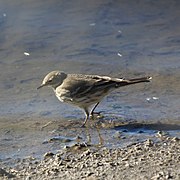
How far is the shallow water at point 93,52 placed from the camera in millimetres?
9984

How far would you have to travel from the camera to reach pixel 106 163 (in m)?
7.80

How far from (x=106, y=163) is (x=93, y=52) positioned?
4568mm

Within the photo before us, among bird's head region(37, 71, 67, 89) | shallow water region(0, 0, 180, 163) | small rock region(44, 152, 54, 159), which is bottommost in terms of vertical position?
shallow water region(0, 0, 180, 163)

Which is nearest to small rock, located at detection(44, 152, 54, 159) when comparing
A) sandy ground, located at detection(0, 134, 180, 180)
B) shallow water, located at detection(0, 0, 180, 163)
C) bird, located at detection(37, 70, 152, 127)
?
sandy ground, located at detection(0, 134, 180, 180)

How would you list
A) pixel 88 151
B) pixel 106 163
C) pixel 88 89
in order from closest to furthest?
pixel 106 163 → pixel 88 151 → pixel 88 89

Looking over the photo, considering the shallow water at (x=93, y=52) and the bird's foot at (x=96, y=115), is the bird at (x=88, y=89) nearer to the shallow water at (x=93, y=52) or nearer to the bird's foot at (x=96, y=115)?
the bird's foot at (x=96, y=115)

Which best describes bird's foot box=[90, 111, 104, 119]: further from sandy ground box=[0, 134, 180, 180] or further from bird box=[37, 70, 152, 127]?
sandy ground box=[0, 134, 180, 180]

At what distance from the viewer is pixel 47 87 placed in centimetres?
1095

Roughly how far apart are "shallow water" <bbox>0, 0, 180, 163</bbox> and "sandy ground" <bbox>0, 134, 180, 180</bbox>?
1.17 metres

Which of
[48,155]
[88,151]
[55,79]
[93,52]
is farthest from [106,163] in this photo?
[93,52]

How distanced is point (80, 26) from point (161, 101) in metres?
3.70

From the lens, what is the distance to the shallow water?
9.98m

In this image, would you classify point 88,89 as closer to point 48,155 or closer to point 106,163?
point 48,155

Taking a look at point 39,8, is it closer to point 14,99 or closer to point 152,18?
point 152,18
